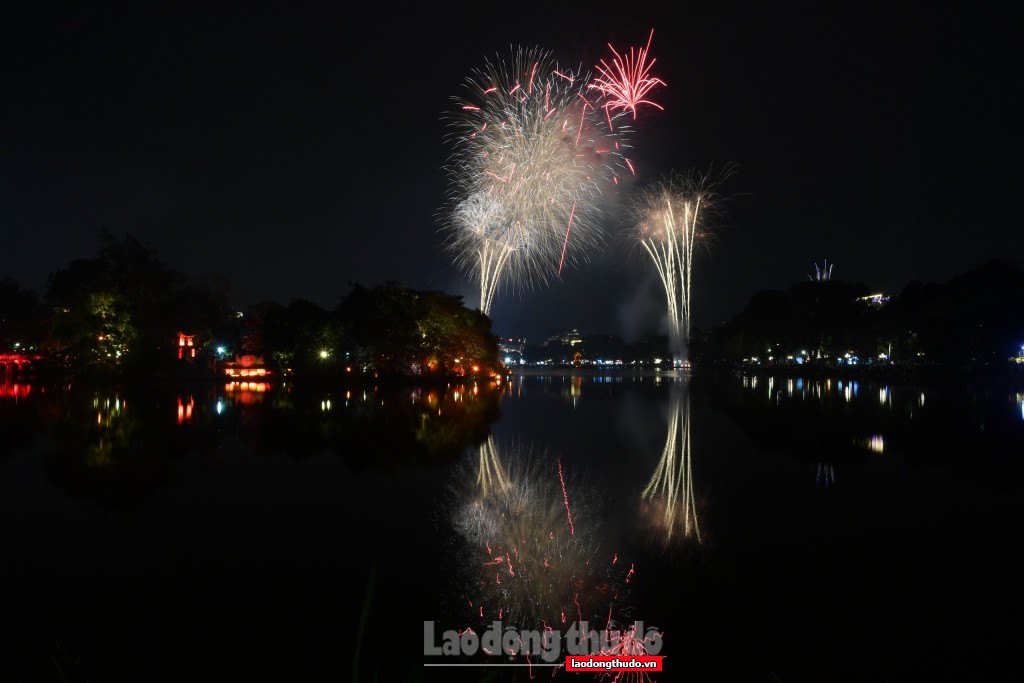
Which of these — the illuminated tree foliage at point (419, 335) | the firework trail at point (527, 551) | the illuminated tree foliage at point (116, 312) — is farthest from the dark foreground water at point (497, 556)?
the illuminated tree foliage at point (116, 312)

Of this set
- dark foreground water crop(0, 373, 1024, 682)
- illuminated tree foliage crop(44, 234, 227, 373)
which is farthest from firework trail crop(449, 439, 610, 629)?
illuminated tree foliage crop(44, 234, 227, 373)

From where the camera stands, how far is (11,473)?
939 cm

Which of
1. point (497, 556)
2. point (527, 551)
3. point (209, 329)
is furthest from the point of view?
point (209, 329)

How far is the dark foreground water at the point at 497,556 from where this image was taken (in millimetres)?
4098

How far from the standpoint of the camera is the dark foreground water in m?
4.10

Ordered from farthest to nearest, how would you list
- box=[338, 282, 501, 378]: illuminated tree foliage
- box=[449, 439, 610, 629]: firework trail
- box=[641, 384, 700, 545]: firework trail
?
box=[338, 282, 501, 378]: illuminated tree foliage < box=[641, 384, 700, 545]: firework trail < box=[449, 439, 610, 629]: firework trail

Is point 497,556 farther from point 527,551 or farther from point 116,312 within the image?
point 116,312

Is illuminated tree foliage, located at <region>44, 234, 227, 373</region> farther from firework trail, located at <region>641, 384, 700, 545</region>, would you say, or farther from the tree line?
firework trail, located at <region>641, 384, 700, 545</region>

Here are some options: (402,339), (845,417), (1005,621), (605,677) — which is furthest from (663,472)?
(402,339)

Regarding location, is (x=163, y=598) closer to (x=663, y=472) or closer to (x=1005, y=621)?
(x=1005, y=621)

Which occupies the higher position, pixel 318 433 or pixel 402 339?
pixel 402 339

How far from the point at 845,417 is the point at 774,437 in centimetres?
548

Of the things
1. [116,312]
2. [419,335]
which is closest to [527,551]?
[419,335]

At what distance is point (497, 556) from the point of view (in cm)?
580
